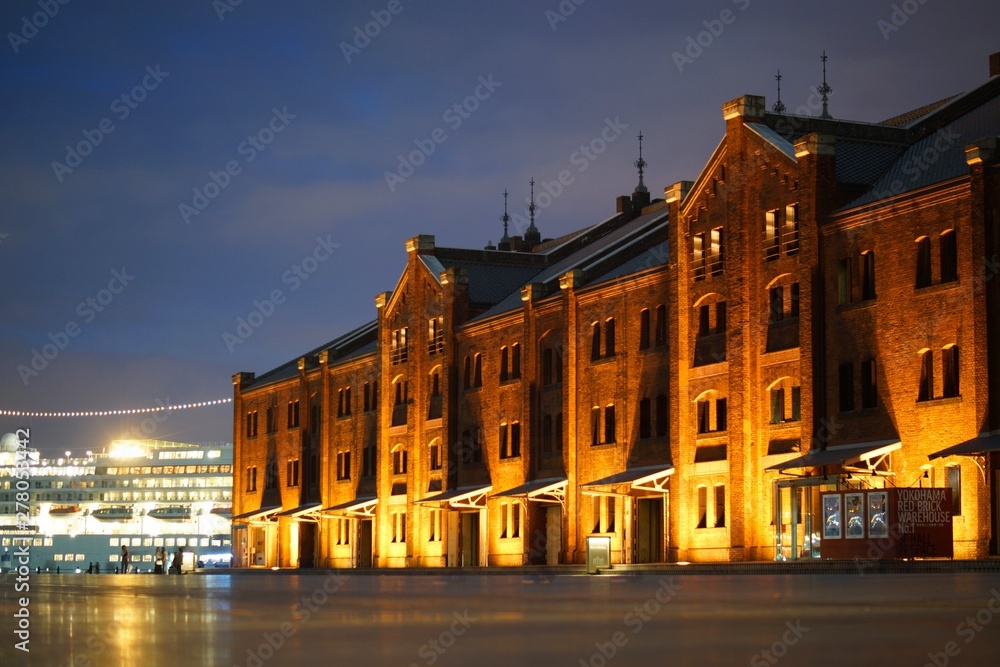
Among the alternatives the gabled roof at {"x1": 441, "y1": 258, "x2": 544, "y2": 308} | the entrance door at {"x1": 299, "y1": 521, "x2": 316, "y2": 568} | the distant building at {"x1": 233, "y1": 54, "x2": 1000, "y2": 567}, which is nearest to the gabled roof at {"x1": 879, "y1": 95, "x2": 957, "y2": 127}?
the distant building at {"x1": 233, "y1": 54, "x2": 1000, "y2": 567}

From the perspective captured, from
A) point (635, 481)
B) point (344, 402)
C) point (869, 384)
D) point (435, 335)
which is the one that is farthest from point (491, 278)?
point (869, 384)

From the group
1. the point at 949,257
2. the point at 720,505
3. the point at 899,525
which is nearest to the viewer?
the point at 899,525

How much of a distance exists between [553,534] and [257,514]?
88.1 feet

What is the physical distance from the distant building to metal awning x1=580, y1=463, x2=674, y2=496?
10cm

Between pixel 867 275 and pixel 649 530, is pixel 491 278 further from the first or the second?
pixel 867 275

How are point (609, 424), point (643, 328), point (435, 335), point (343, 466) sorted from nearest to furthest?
point (643, 328)
point (609, 424)
point (435, 335)
point (343, 466)

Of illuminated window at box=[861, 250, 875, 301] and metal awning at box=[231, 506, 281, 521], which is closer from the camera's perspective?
illuminated window at box=[861, 250, 875, 301]

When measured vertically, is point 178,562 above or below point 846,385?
below

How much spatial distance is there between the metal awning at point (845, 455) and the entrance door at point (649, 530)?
→ 886cm

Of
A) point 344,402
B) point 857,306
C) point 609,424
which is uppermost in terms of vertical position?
point 857,306

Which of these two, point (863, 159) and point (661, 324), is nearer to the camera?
point (863, 159)

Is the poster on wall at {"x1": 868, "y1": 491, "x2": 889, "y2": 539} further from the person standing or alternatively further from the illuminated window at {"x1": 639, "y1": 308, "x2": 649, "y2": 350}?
the person standing

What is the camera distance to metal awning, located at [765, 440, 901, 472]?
38125 mm

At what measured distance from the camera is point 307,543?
74.7m
